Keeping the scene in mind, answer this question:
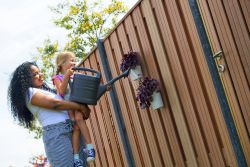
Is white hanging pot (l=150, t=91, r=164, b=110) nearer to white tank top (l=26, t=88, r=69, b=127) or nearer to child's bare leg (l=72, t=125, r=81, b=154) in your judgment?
child's bare leg (l=72, t=125, r=81, b=154)

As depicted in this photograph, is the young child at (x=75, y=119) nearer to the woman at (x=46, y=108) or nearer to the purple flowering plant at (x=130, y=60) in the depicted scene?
the woman at (x=46, y=108)

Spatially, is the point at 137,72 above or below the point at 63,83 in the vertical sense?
above

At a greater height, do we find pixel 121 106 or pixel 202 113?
pixel 121 106

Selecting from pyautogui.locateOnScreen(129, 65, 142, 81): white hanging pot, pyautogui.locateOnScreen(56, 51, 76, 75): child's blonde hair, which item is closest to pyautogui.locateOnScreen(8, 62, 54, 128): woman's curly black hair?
pyautogui.locateOnScreen(56, 51, 76, 75): child's blonde hair

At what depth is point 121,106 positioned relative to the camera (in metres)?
5.33

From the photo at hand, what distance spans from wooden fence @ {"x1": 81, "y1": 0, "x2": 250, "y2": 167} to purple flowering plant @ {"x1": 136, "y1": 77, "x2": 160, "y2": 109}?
9 cm

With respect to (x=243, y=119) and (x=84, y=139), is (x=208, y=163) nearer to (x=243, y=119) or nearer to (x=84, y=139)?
(x=243, y=119)

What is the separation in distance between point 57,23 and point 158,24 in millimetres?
12422

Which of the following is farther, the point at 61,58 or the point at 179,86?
the point at 179,86

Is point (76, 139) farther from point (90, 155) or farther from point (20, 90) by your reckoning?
point (20, 90)

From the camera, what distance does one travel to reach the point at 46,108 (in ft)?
10.9

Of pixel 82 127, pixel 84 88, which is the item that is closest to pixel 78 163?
pixel 82 127

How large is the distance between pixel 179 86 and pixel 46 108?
1344 mm

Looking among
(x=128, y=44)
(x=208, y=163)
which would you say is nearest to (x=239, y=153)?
(x=208, y=163)
